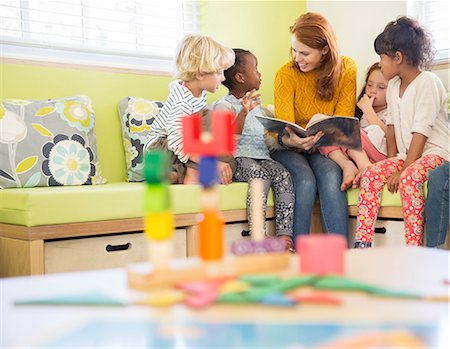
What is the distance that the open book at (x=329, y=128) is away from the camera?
2496mm

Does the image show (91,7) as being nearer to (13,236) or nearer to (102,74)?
(102,74)

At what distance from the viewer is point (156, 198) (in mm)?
940

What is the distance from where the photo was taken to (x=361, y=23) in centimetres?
342

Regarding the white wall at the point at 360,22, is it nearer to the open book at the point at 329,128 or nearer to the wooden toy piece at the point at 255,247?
the open book at the point at 329,128

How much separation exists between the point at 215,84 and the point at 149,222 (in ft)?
5.91

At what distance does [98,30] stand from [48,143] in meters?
0.63

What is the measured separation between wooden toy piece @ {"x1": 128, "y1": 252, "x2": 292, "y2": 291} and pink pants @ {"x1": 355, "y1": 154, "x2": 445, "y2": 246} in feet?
4.41

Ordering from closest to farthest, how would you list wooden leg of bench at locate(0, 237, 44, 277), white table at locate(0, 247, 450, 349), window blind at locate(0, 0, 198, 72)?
white table at locate(0, 247, 450, 349)
wooden leg of bench at locate(0, 237, 44, 277)
window blind at locate(0, 0, 198, 72)

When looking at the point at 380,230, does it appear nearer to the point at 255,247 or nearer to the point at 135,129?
the point at 135,129

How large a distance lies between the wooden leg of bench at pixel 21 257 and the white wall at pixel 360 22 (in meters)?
1.97

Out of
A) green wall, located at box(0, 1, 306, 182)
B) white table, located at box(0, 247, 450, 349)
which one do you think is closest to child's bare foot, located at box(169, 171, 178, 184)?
green wall, located at box(0, 1, 306, 182)

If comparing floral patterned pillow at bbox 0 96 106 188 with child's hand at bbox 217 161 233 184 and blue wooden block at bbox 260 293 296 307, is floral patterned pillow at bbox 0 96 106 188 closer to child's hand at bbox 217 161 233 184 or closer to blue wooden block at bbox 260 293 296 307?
child's hand at bbox 217 161 233 184

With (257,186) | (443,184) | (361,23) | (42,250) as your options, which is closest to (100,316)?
(257,186)

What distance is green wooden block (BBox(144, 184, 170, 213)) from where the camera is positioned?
94 cm
